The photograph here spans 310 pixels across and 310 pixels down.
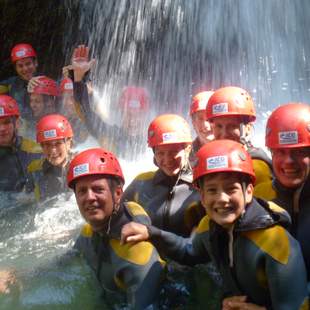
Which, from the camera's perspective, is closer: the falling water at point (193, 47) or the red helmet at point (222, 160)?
the red helmet at point (222, 160)

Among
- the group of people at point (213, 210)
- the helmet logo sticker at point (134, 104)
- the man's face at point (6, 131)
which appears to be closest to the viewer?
the group of people at point (213, 210)

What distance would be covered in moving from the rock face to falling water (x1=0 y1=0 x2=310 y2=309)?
116mm

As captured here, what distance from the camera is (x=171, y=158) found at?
4.61 metres

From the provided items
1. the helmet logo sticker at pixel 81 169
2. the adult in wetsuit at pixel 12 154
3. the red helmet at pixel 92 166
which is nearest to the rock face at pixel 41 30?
the adult in wetsuit at pixel 12 154

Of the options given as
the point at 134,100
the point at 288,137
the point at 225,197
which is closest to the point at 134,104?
the point at 134,100

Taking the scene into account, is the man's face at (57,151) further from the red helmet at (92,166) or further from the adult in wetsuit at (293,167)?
the adult in wetsuit at (293,167)

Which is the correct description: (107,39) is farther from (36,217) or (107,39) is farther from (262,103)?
(36,217)

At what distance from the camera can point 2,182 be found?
7344 mm

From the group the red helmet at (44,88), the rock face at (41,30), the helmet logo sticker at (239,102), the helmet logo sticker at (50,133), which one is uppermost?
the rock face at (41,30)

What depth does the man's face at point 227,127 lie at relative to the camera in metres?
4.50

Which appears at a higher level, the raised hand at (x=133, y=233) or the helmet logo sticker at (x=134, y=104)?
the helmet logo sticker at (x=134, y=104)

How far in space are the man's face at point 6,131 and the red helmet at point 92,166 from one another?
11.9 ft

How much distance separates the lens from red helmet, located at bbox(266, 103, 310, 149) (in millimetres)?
3689

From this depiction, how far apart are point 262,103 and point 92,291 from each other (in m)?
7.26
